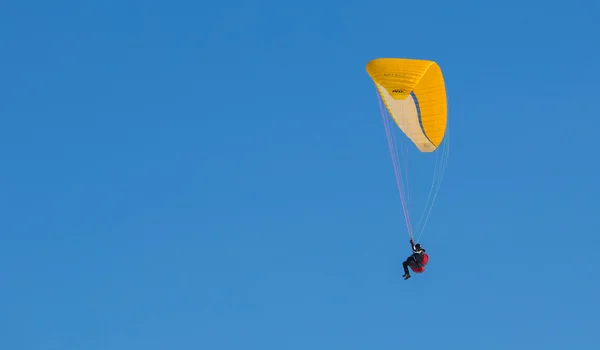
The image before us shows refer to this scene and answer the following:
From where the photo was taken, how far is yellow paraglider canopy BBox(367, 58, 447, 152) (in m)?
56.7

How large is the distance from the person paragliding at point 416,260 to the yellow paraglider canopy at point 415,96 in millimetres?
4313

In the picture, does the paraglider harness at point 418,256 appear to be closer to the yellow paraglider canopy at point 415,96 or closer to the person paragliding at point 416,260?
the person paragliding at point 416,260

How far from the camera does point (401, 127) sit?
194ft

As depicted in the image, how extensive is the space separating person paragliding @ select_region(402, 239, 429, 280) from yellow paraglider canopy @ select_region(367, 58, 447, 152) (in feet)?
14.2

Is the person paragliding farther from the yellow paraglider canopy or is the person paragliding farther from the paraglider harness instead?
the yellow paraglider canopy

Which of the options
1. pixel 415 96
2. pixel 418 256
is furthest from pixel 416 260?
pixel 415 96

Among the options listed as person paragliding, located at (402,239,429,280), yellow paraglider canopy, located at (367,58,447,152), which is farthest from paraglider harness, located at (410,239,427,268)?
yellow paraglider canopy, located at (367,58,447,152)

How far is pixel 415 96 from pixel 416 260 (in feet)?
20.5

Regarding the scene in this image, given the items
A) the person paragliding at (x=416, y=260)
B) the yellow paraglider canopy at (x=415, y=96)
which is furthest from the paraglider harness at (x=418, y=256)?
the yellow paraglider canopy at (x=415, y=96)

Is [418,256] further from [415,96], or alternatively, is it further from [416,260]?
[415,96]

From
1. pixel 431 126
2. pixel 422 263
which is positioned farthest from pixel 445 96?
pixel 422 263

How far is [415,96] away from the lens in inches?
2271

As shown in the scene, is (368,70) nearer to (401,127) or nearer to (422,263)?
(401,127)

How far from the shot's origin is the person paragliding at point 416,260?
186 feet
